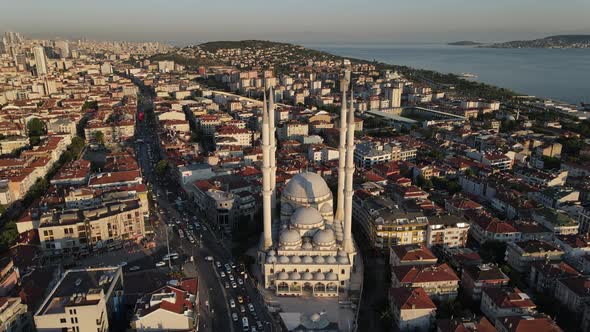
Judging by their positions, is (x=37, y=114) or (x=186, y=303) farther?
(x=37, y=114)

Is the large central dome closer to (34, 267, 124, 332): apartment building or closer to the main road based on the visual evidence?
the main road

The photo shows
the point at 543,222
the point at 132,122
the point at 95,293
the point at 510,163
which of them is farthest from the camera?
the point at 132,122

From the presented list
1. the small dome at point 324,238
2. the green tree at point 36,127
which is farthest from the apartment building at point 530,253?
the green tree at point 36,127

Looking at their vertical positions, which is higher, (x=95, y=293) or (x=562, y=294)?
(x=95, y=293)

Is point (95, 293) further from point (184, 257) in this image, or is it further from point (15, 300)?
point (184, 257)

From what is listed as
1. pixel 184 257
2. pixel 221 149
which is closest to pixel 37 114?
pixel 221 149

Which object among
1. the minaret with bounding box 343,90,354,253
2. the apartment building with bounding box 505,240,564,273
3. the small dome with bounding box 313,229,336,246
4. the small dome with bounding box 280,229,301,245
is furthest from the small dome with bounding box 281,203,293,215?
the apartment building with bounding box 505,240,564,273
